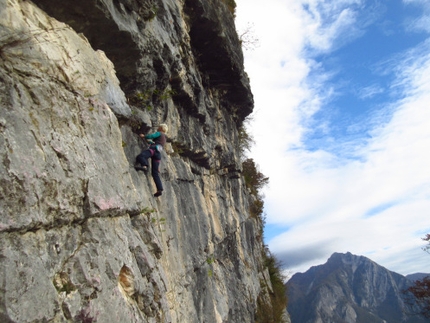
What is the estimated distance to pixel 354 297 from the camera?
15288 centimetres

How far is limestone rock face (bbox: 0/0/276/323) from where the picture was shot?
11.6ft

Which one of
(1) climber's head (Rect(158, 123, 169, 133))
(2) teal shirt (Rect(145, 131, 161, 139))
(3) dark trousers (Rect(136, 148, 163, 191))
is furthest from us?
(1) climber's head (Rect(158, 123, 169, 133))

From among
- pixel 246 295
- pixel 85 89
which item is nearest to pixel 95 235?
pixel 85 89

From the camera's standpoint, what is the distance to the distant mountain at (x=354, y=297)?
124 meters

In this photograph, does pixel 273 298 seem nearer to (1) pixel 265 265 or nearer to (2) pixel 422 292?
(1) pixel 265 265

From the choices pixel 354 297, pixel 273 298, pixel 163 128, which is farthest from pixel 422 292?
pixel 354 297

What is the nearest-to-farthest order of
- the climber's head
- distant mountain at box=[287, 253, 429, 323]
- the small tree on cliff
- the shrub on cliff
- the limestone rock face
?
the limestone rock face
the climber's head
the shrub on cliff
the small tree on cliff
distant mountain at box=[287, 253, 429, 323]

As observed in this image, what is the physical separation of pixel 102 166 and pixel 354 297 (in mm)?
177600

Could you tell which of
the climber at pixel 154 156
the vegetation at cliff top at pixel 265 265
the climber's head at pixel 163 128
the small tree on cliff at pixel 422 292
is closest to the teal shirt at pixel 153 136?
the climber at pixel 154 156

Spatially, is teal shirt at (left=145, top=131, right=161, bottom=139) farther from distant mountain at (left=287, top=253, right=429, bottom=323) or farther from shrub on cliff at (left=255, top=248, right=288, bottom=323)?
distant mountain at (left=287, top=253, right=429, bottom=323)

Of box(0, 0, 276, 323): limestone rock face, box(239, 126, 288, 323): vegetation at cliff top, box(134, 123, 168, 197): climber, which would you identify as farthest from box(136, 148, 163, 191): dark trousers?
box(239, 126, 288, 323): vegetation at cliff top

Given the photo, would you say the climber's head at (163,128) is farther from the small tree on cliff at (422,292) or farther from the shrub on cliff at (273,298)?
the small tree on cliff at (422,292)

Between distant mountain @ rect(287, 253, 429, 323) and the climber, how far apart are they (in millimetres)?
119877

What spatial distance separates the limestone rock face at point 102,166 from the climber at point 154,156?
206mm
